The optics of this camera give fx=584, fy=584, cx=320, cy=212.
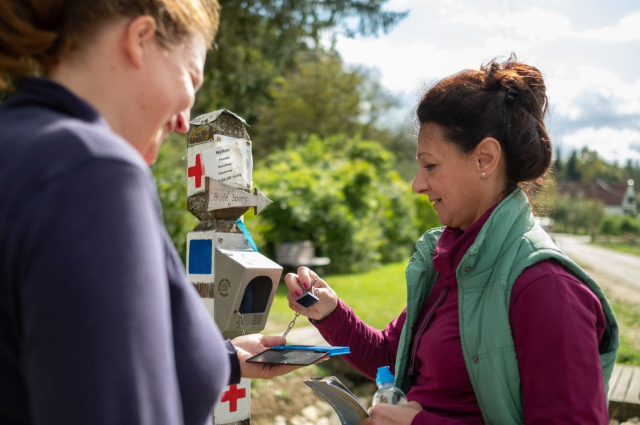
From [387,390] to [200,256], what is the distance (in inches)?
32.2

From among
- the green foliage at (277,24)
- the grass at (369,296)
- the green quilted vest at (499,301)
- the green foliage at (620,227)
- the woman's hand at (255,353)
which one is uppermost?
the green foliage at (277,24)

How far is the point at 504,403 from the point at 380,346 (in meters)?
0.78

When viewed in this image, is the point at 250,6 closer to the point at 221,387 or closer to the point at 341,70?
the point at 221,387

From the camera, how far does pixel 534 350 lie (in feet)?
5.30

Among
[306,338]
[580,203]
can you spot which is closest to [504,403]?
[306,338]

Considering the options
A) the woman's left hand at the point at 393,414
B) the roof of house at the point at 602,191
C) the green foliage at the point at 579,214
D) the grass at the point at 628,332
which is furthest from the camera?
the roof of house at the point at 602,191

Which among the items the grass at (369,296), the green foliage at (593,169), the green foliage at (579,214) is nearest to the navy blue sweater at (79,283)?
the grass at (369,296)

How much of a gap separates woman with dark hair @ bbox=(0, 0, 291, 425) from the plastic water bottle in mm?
1090

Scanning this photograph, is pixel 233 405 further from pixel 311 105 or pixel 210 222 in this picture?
pixel 311 105

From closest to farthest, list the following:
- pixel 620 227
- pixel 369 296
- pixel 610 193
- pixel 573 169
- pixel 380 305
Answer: pixel 380 305 < pixel 369 296 < pixel 620 227 < pixel 610 193 < pixel 573 169

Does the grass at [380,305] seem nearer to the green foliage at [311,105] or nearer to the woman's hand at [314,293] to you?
the woman's hand at [314,293]

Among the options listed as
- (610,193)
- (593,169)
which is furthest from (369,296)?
(593,169)

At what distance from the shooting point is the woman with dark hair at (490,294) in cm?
159

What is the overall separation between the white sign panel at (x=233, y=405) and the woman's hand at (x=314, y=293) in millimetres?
338
